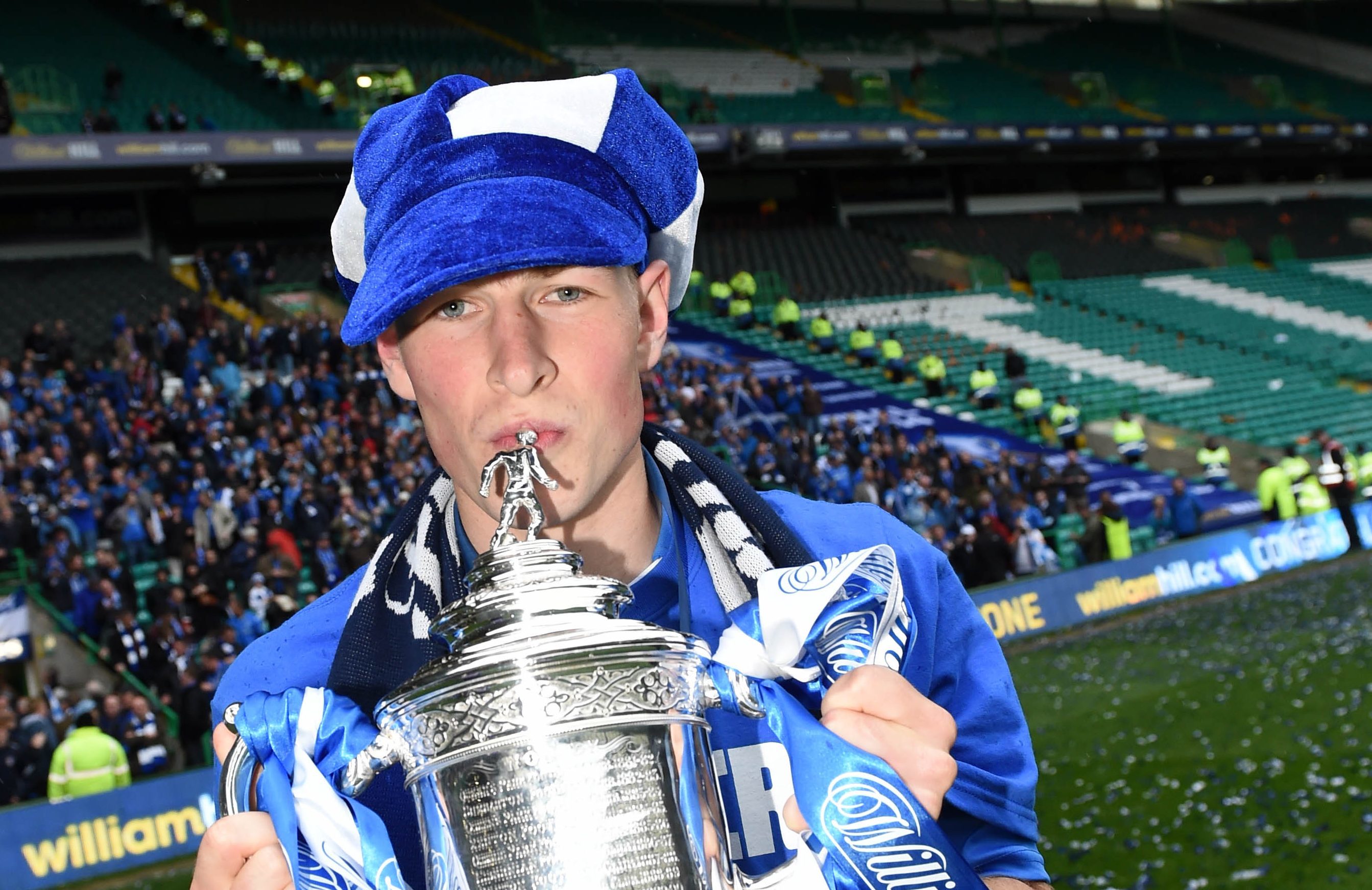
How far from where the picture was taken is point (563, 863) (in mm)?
A: 941

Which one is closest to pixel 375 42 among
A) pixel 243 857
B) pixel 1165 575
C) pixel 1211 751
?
pixel 1165 575

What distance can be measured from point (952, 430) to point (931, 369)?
1568 millimetres

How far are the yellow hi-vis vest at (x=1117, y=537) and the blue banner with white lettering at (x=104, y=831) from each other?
9764 millimetres

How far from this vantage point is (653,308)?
1.41m

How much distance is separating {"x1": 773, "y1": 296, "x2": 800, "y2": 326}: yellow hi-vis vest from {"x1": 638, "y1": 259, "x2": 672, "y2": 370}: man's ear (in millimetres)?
20663

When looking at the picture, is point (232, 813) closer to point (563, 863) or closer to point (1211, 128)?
point (563, 863)

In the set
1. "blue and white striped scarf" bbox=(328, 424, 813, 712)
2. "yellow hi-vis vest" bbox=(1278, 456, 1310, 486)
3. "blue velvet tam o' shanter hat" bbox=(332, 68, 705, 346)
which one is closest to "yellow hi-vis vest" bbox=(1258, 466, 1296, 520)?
"yellow hi-vis vest" bbox=(1278, 456, 1310, 486)

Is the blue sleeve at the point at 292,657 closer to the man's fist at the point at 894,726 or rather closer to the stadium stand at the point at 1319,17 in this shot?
the man's fist at the point at 894,726

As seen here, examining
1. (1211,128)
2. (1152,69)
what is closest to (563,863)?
(1211,128)

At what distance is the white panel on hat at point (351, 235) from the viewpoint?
1.32m

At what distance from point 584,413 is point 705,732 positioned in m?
0.32

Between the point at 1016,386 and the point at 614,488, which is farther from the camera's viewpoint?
the point at 1016,386

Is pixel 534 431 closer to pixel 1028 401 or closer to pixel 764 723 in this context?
pixel 764 723

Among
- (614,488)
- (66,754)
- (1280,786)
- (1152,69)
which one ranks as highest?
(1152,69)
